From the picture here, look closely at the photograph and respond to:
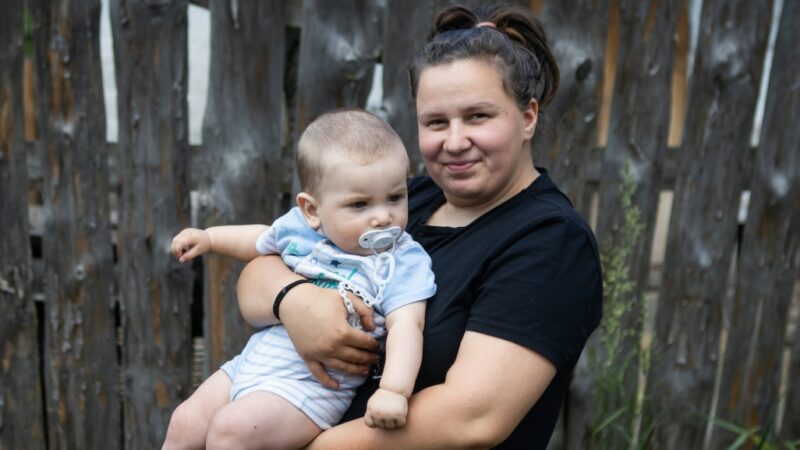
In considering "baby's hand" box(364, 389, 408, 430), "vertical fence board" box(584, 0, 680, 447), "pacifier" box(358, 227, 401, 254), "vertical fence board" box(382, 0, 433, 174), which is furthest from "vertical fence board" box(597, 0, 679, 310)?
"baby's hand" box(364, 389, 408, 430)

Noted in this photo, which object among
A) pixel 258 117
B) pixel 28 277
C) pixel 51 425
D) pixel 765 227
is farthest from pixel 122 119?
pixel 765 227

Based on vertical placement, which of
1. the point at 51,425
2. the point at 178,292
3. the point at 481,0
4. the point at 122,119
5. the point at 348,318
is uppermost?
the point at 481,0

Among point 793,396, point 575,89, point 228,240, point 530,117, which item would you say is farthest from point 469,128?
point 793,396

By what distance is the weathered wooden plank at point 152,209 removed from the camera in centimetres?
311

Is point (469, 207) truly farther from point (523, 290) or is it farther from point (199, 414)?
point (199, 414)

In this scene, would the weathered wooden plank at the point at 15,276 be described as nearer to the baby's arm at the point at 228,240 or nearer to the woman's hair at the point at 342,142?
the baby's arm at the point at 228,240

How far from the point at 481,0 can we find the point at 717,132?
41.6 inches

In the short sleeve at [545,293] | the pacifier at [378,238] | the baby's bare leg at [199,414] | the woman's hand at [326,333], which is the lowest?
the baby's bare leg at [199,414]

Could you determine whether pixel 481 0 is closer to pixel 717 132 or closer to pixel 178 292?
pixel 717 132

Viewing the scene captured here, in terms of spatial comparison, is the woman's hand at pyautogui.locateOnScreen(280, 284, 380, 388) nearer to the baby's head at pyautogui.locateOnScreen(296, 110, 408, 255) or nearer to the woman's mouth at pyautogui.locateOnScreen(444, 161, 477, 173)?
the baby's head at pyautogui.locateOnScreen(296, 110, 408, 255)

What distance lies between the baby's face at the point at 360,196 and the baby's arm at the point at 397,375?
23cm

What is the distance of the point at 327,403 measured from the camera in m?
1.98

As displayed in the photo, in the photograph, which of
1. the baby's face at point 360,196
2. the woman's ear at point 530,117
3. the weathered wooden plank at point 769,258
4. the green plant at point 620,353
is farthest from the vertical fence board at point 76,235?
the weathered wooden plank at point 769,258

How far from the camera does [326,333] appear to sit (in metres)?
1.89
